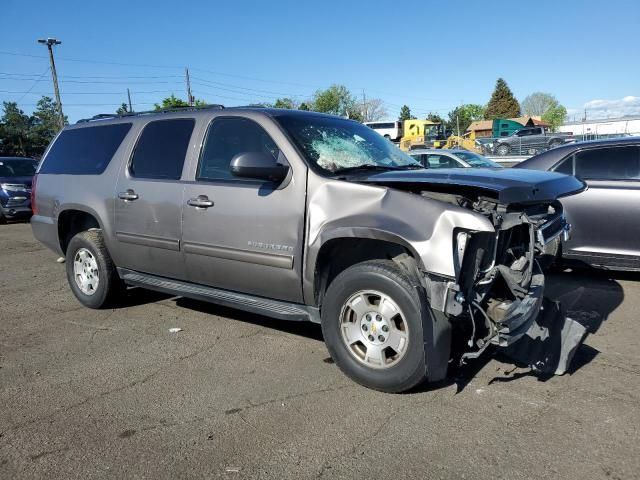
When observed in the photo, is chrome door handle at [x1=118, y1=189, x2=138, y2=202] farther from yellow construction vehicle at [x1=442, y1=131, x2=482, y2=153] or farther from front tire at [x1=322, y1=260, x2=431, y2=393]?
yellow construction vehicle at [x1=442, y1=131, x2=482, y2=153]

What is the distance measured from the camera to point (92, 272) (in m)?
5.62

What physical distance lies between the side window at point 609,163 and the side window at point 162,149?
4.40m

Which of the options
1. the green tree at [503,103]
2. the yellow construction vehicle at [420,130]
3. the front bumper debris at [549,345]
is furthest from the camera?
the green tree at [503,103]

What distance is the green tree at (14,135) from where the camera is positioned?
5719cm

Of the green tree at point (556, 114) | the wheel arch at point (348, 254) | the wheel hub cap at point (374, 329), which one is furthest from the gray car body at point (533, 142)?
the green tree at point (556, 114)

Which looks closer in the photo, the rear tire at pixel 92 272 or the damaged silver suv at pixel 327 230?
the damaged silver suv at pixel 327 230

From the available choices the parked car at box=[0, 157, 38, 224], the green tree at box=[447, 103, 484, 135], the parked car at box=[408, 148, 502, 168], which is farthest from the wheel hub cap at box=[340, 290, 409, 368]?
the green tree at box=[447, 103, 484, 135]

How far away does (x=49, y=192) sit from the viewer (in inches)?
230

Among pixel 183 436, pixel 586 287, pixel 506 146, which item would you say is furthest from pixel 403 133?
pixel 183 436

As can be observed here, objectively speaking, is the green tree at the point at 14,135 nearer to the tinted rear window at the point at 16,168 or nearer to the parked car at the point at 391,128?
the parked car at the point at 391,128

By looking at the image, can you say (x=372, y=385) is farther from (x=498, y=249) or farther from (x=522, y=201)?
(x=522, y=201)

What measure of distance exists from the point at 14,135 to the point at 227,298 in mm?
64971

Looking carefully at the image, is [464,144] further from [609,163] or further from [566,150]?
[609,163]

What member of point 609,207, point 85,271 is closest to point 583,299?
point 609,207
